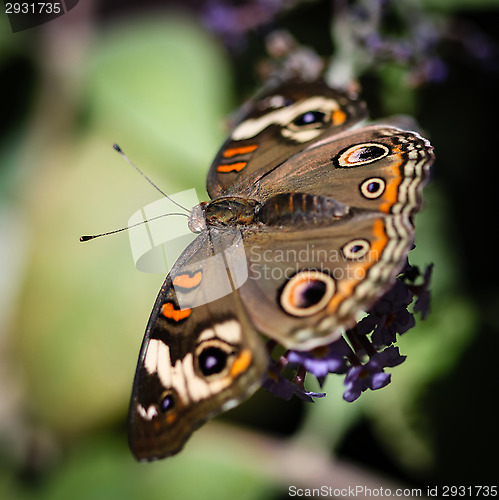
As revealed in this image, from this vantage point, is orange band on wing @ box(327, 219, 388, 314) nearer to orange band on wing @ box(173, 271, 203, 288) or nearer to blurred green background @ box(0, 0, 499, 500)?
orange band on wing @ box(173, 271, 203, 288)

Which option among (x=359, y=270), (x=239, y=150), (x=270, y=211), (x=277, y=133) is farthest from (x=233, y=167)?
(x=359, y=270)

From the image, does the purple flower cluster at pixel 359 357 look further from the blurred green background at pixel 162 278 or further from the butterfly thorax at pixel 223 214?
the blurred green background at pixel 162 278

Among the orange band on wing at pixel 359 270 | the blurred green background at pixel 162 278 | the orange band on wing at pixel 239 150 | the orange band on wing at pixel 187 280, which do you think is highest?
the orange band on wing at pixel 239 150

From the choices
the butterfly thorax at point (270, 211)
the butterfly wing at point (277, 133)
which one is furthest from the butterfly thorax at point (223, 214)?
the butterfly wing at point (277, 133)

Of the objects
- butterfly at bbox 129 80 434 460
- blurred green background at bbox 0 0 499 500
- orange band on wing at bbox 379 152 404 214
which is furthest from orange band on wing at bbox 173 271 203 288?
blurred green background at bbox 0 0 499 500

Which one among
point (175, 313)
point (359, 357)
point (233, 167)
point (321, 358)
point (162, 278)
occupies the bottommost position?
point (162, 278)

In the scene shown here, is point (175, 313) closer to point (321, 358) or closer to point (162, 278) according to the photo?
point (321, 358)
